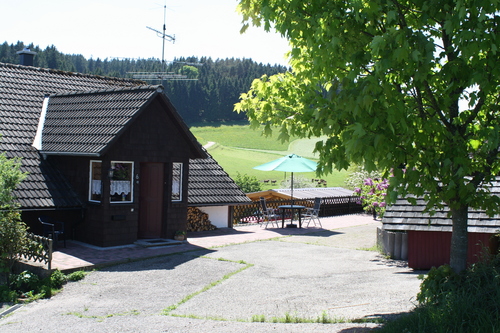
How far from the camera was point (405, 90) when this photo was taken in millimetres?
7090

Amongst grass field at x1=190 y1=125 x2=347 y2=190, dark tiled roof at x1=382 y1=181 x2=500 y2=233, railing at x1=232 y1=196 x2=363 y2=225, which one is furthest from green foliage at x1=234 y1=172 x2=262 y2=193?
dark tiled roof at x1=382 y1=181 x2=500 y2=233

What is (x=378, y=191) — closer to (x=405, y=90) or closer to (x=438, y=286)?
(x=438, y=286)

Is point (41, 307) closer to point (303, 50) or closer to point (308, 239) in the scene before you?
point (303, 50)

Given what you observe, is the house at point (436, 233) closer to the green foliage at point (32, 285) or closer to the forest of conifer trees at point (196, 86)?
the green foliage at point (32, 285)

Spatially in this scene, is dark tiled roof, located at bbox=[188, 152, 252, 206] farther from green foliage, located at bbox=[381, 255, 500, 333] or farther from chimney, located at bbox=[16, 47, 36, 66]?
green foliage, located at bbox=[381, 255, 500, 333]

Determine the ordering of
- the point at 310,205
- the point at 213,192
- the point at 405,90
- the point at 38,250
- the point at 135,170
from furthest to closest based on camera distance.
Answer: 1. the point at 310,205
2. the point at 213,192
3. the point at 135,170
4. the point at 38,250
5. the point at 405,90

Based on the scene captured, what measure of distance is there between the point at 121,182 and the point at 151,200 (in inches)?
48.7

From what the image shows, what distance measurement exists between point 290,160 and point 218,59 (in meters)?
157

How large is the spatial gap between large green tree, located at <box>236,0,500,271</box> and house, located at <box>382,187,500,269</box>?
15.3 ft

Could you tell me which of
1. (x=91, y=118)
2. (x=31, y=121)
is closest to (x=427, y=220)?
(x=91, y=118)

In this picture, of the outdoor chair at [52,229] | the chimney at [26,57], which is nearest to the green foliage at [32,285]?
the outdoor chair at [52,229]

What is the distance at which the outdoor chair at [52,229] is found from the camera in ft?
46.0

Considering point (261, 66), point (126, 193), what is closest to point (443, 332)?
point (126, 193)

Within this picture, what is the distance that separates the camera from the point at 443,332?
20.4ft
